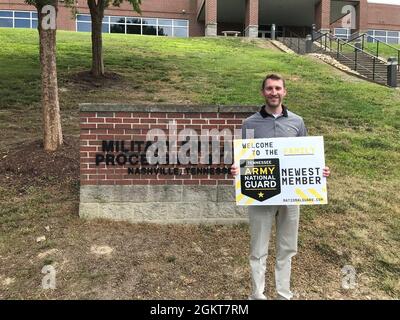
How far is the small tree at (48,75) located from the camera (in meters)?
6.73

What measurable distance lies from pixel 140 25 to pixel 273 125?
37.6m

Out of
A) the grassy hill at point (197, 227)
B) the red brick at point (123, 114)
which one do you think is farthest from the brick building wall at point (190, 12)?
the red brick at point (123, 114)

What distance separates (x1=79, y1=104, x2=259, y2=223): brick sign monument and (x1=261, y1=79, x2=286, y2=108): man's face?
5.99ft

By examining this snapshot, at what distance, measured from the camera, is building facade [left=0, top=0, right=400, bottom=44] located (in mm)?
35250

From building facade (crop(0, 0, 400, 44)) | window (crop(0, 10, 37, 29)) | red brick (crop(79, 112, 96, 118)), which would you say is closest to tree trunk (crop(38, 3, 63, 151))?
red brick (crop(79, 112, 96, 118))

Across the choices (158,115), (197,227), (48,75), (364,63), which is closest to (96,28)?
(48,75)

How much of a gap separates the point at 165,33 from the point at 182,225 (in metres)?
36.3

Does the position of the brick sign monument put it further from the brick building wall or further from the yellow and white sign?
the brick building wall

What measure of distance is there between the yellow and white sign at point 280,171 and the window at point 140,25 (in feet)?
120

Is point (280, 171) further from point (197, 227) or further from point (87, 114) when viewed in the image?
point (87, 114)

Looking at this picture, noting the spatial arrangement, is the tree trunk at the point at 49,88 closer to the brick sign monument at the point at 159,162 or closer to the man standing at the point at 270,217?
the brick sign monument at the point at 159,162

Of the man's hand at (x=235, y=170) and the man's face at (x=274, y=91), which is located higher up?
the man's face at (x=274, y=91)

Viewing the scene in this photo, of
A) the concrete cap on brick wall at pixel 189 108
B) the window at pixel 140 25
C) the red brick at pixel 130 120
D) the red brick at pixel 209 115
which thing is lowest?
the red brick at pixel 130 120

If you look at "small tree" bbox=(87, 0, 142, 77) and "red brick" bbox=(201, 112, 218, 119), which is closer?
"red brick" bbox=(201, 112, 218, 119)
